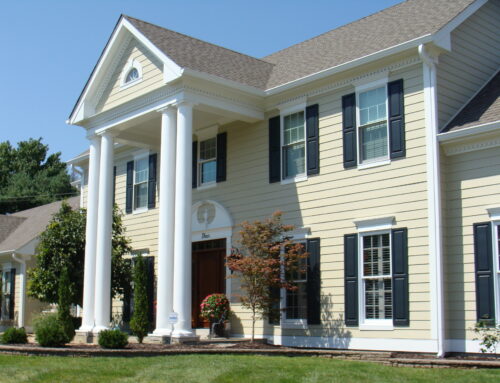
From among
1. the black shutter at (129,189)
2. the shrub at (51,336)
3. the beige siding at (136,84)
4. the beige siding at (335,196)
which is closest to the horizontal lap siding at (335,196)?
the beige siding at (335,196)

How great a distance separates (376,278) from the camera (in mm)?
15203

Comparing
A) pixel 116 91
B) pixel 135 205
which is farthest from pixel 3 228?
pixel 116 91

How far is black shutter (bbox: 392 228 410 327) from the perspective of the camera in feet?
47.5

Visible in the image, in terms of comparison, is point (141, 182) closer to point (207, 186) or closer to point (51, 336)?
point (207, 186)

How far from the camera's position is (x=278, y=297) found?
16.9m

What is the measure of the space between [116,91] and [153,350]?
8.74 meters

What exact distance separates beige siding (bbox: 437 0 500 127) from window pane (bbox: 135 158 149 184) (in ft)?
35.8

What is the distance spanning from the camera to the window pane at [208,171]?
66.2 feet

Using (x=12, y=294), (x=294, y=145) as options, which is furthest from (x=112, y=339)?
(x=12, y=294)

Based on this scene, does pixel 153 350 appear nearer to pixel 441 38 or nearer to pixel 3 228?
pixel 441 38

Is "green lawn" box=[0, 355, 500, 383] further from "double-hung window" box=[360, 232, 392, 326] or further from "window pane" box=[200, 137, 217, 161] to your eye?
"window pane" box=[200, 137, 217, 161]

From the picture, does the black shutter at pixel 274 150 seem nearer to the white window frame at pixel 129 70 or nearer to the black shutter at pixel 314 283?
the black shutter at pixel 314 283

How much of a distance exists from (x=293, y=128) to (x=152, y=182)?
6.33 metres

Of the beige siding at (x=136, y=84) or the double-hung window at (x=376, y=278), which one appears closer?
the double-hung window at (x=376, y=278)
